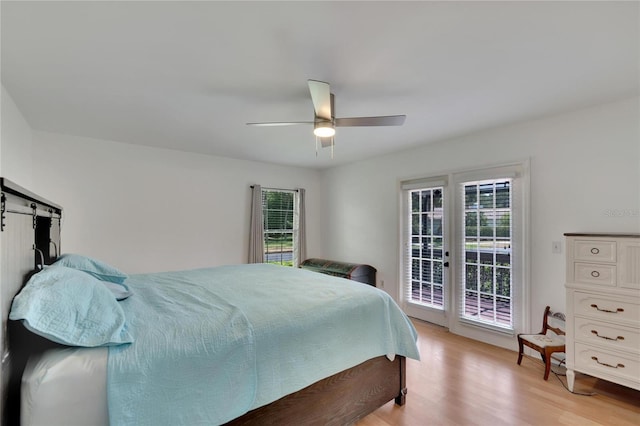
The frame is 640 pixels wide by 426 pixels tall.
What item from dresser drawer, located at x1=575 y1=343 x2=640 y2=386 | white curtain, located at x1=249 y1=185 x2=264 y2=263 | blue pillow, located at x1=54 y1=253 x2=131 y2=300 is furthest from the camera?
white curtain, located at x1=249 y1=185 x2=264 y2=263

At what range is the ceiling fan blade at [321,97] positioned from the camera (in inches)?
77.2

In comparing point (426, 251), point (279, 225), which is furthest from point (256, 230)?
point (426, 251)

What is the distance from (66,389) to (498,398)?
2749 mm

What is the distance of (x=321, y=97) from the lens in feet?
6.92

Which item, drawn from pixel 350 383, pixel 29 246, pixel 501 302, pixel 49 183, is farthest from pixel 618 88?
pixel 49 183

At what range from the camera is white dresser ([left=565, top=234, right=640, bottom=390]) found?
7.13ft

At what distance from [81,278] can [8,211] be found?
0.46m

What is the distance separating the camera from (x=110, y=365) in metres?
1.16

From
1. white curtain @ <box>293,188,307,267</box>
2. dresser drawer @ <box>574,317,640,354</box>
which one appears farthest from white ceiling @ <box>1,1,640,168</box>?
white curtain @ <box>293,188,307,267</box>

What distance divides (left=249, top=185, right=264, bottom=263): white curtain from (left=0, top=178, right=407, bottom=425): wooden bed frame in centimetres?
258

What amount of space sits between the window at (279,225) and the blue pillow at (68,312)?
12.2ft

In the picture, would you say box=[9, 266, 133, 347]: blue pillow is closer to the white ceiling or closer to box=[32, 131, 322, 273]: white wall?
the white ceiling

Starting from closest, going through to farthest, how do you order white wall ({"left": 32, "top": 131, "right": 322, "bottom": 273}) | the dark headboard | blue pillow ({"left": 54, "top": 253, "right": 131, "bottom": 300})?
1. the dark headboard
2. blue pillow ({"left": 54, "top": 253, "right": 131, "bottom": 300})
3. white wall ({"left": 32, "top": 131, "right": 322, "bottom": 273})

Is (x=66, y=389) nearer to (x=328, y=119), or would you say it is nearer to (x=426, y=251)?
(x=328, y=119)
